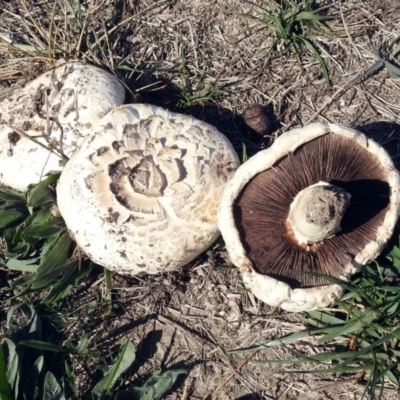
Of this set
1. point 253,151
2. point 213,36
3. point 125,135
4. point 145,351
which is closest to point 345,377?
point 145,351

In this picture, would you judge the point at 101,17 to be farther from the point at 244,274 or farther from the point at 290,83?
the point at 244,274

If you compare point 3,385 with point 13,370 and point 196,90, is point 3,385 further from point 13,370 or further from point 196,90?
point 196,90

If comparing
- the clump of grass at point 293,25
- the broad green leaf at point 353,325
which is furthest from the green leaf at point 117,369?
the clump of grass at point 293,25

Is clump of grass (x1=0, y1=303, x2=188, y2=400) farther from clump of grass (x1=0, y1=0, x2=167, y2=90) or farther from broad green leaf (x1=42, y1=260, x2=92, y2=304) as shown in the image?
clump of grass (x1=0, y1=0, x2=167, y2=90)

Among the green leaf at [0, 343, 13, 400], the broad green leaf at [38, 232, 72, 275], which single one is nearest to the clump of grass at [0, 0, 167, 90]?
the broad green leaf at [38, 232, 72, 275]

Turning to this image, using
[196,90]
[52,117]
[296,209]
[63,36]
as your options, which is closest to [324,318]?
[296,209]

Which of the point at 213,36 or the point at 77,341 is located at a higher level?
the point at 213,36
